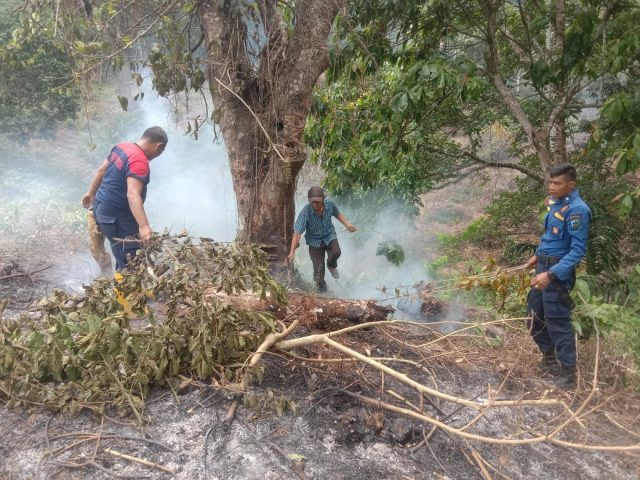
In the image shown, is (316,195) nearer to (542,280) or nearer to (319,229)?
(319,229)

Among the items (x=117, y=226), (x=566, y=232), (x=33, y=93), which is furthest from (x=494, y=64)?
(x=33, y=93)

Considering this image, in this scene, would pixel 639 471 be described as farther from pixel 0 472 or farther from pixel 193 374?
pixel 0 472

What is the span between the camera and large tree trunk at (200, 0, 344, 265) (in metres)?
5.06

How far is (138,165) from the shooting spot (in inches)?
→ 166

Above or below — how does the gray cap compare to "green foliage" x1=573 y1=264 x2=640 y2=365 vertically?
above

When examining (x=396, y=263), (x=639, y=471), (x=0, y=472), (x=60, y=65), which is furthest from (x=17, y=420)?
(x=60, y=65)

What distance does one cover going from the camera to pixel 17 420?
2.79m

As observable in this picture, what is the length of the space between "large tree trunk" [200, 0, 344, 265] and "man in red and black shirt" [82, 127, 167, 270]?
2.83ft

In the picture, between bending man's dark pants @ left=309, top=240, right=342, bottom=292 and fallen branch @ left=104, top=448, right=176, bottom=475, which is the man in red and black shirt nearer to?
fallen branch @ left=104, top=448, right=176, bottom=475

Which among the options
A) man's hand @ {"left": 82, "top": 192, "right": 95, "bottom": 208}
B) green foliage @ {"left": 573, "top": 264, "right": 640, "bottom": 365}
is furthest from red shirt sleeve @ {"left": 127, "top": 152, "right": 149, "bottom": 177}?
green foliage @ {"left": 573, "top": 264, "right": 640, "bottom": 365}

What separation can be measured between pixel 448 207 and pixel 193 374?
1198cm

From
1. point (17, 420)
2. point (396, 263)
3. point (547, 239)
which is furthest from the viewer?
point (396, 263)

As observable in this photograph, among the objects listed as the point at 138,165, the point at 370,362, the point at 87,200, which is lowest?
the point at 370,362

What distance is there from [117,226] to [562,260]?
3.60 m
